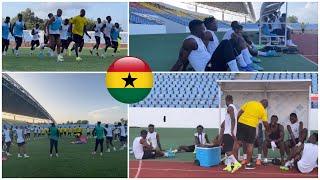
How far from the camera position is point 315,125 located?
9273mm

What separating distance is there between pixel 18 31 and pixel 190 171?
116 inches

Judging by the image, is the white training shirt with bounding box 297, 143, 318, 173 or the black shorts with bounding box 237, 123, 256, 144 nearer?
the white training shirt with bounding box 297, 143, 318, 173

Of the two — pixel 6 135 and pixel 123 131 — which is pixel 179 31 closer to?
pixel 123 131

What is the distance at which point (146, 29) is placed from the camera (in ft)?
30.5

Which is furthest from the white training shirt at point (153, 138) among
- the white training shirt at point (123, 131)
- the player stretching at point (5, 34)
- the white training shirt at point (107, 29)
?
the player stretching at point (5, 34)

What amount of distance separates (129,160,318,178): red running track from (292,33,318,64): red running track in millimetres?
1503

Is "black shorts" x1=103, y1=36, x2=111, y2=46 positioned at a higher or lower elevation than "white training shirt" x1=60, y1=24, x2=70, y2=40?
lower

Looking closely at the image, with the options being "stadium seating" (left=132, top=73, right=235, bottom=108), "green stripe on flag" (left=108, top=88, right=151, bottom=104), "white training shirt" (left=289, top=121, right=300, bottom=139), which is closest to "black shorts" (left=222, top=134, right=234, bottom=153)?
"stadium seating" (left=132, top=73, right=235, bottom=108)

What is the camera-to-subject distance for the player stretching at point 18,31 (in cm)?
933

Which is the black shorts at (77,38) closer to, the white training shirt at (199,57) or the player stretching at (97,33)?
the player stretching at (97,33)

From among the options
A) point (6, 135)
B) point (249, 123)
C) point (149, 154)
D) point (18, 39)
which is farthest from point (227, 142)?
point (18, 39)

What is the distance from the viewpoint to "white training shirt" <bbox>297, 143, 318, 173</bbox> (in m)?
9.16

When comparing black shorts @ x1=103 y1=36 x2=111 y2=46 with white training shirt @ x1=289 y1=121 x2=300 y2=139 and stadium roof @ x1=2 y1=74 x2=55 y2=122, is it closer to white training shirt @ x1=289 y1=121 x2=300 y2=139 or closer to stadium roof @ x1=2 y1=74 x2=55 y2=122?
stadium roof @ x1=2 y1=74 x2=55 y2=122

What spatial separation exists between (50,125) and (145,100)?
134cm
